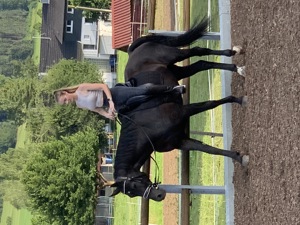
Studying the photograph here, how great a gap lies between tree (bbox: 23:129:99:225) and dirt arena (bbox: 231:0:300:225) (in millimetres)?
13890

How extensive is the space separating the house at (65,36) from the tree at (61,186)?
72.0 ft

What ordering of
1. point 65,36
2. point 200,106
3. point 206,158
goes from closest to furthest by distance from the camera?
point 200,106 < point 206,158 < point 65,36

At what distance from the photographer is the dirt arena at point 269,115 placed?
5.70m

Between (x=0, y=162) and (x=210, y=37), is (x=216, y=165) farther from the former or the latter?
(x=0, y=162)

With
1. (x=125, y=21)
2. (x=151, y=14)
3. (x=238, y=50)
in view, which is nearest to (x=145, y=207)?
(x=238, y=50)

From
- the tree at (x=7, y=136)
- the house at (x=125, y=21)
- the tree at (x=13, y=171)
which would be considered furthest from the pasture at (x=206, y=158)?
the tree at (x=7, y=136)

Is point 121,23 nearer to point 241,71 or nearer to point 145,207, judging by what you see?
point 241,71

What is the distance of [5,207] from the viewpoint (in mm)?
72250

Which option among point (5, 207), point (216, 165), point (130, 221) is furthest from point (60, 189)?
point (5, 207)

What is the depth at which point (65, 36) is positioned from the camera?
5066cm

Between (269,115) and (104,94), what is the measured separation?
1.94 metres

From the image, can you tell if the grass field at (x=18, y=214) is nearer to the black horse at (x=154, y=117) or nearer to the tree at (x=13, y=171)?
the tree at (x=13, y=171)

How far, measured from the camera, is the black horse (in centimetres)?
666

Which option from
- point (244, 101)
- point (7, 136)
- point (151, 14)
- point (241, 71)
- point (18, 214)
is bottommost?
point (18, 214)
